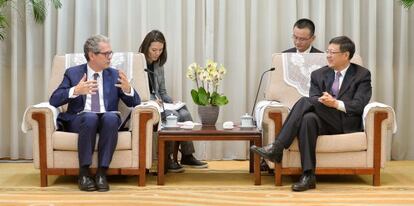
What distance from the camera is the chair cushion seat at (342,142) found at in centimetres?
433

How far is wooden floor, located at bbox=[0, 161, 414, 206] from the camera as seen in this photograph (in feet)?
12.8

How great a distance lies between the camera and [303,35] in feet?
17.4

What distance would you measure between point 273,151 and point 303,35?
1.33m

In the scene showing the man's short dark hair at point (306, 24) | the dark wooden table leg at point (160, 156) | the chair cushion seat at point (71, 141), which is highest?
the man's short dark hair at point (306, 24)

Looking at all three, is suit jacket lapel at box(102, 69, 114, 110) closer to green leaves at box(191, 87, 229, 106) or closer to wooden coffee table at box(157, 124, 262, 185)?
wooden coffee table at box(157, 124, 262, 185)

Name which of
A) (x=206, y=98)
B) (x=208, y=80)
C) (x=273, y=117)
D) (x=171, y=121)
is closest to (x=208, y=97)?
(x=206, y=98)

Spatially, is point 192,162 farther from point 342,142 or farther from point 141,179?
point 342,142

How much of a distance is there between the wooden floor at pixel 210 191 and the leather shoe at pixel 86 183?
0.05 meters

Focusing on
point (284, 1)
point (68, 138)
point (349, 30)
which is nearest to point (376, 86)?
point (349, 30)

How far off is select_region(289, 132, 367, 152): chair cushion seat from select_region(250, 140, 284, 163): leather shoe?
0.25 meters

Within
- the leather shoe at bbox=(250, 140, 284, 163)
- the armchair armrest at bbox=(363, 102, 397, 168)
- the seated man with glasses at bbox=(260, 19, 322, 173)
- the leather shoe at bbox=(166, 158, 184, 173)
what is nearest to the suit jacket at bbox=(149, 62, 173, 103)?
the leather shoe at bbox=(166, 158, 184, 173)

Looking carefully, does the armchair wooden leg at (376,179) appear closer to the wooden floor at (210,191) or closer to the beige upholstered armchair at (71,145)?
the wooden floor at (210,191)

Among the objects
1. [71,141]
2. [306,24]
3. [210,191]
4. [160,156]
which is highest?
[306,24]

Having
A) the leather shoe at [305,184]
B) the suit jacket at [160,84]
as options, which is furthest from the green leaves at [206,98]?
the leather shoe at [305,184]
